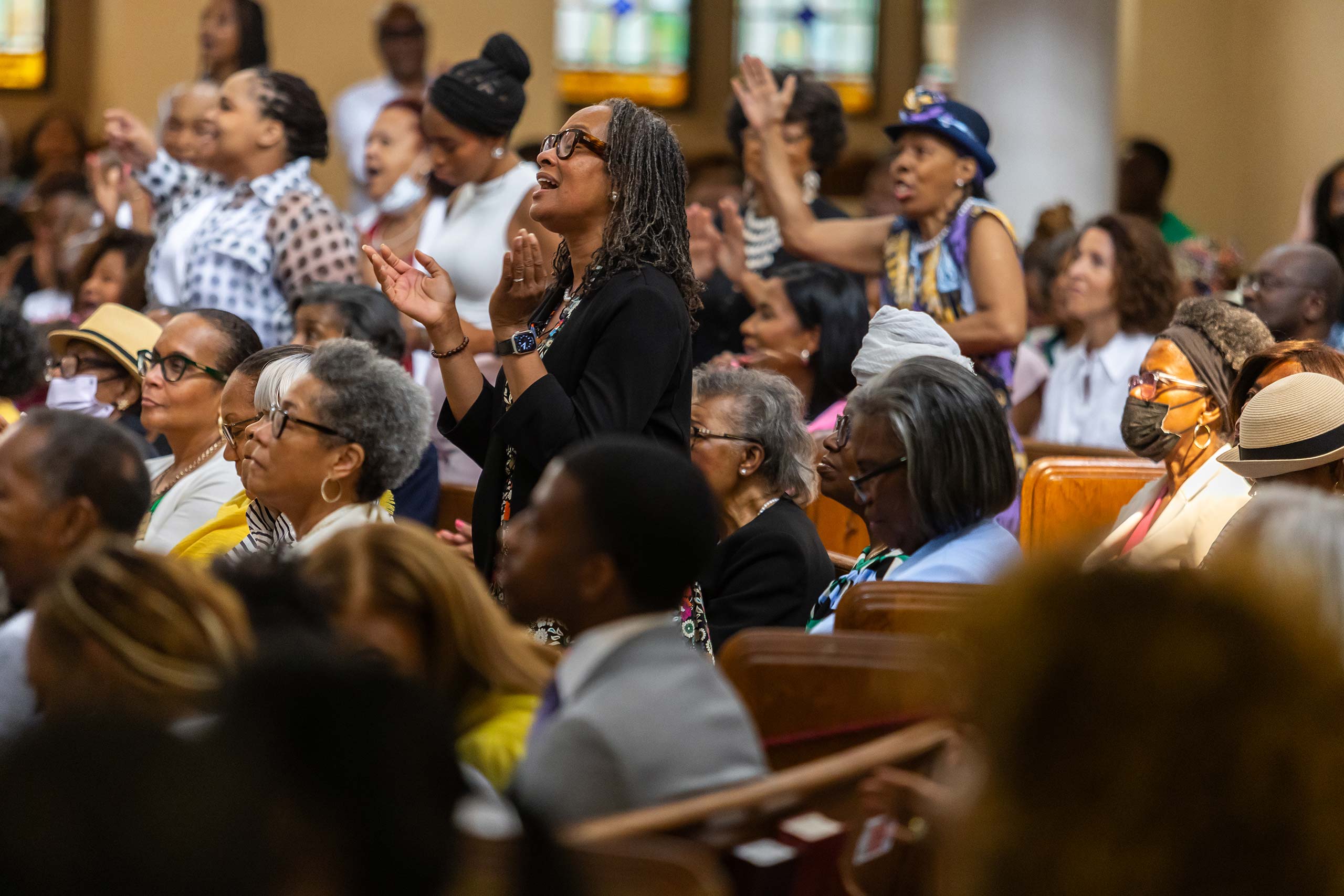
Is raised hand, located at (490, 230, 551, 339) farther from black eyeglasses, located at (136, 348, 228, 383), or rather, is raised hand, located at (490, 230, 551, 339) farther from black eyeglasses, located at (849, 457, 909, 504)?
black eyeglasses, located at (136, 348, 228, 383)

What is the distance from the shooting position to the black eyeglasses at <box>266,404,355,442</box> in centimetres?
324

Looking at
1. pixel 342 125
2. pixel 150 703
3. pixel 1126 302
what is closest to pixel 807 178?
pixel 1126 302

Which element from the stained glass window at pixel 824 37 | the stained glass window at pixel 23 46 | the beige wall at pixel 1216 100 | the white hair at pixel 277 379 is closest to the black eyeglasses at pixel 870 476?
the white hair at pixel 277 379

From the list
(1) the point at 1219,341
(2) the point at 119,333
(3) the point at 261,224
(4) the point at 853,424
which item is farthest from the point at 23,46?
(4) the point at 853,424

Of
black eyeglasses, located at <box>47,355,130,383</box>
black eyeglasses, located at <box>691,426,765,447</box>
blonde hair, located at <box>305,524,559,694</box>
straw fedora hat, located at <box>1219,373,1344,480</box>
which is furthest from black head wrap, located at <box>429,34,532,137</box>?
blonde hair, located at <box>305,524,559,694</box>

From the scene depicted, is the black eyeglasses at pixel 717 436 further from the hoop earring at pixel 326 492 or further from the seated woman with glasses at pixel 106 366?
the seated woman with glasses at pixel 106 366

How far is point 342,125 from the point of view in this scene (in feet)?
27.8

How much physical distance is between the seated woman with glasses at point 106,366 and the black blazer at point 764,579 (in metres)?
1.88

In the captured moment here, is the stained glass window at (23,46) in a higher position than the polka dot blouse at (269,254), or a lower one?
higher

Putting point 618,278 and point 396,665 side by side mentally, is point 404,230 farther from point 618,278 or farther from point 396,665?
point 396,665

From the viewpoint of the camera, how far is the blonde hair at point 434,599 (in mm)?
2023

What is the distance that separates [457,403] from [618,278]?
14.3 inches

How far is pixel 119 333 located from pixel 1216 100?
7.76 m

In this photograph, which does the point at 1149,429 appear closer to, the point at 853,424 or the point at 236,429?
the point at 853,424
